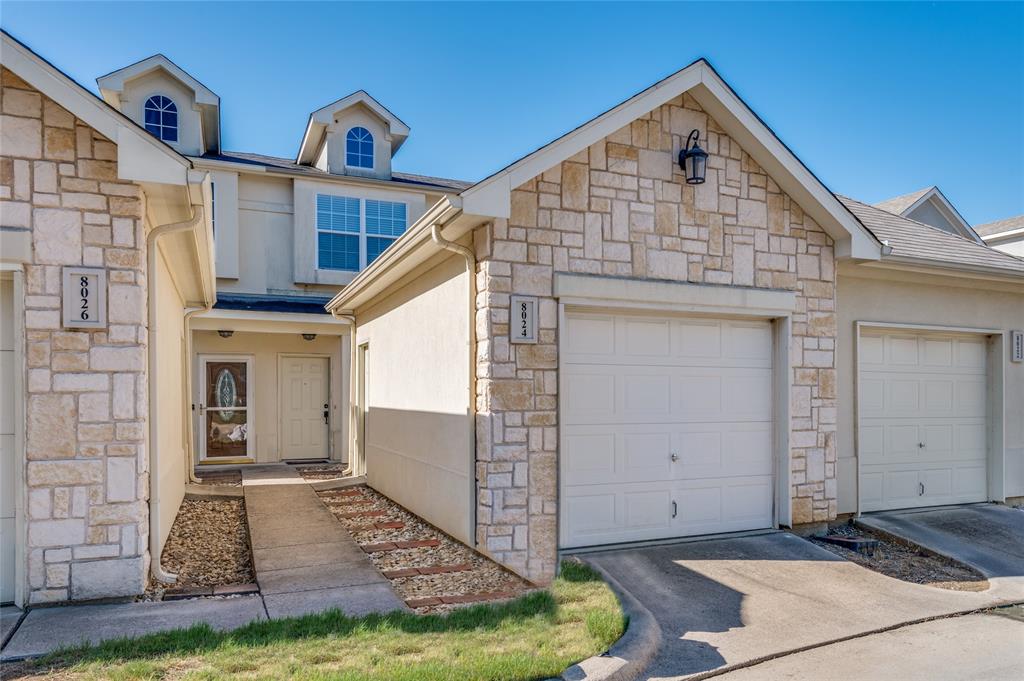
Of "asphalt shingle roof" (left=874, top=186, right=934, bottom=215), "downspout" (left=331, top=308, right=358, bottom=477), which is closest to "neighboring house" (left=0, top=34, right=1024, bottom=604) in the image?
"downspout" (left=331, top=308, right=358, bottom=477)

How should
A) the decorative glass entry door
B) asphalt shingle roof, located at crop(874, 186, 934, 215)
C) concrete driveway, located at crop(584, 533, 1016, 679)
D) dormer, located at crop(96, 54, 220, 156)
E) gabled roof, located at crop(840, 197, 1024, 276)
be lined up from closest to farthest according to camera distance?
concrete driveway, located at crop(584, 533, 1016, 679), gabled roof, located at crop(840, 197, 1024, 276), dormer, located at crop(96, 54, 220, 156), the decorative glass entry door, asphalt shingle roof, located at crop(874, 186, 934, 215)

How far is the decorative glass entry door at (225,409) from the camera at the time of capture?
13.5m

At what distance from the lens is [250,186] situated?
45.8ft

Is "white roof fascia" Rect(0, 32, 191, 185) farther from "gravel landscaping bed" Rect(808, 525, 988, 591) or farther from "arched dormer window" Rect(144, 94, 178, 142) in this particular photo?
"arched dormer window" Rect(144, 94, 178, 142)

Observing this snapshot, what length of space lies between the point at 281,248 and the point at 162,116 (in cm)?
346

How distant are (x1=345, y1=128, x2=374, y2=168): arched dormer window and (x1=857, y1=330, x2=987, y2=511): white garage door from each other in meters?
11.1

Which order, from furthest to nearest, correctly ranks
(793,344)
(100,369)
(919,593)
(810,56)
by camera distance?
(810,56) → (793,344) → (919,593) → (100,369)

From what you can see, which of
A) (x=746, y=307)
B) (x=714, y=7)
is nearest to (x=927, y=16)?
(x=714, y=7)

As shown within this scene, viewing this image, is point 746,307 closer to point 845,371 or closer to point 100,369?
point 845,371

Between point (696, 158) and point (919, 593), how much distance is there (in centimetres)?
435

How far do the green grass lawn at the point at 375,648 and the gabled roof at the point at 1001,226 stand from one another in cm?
2219

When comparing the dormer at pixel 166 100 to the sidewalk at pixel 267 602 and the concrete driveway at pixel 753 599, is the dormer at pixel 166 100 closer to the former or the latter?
the sidewalk at pixel 267 602

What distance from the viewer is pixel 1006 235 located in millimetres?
20578

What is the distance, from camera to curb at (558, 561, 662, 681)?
388 centimetres
